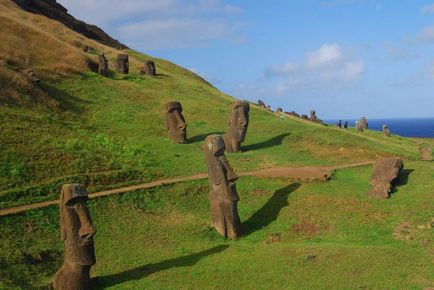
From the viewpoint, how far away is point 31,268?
18.8 metres

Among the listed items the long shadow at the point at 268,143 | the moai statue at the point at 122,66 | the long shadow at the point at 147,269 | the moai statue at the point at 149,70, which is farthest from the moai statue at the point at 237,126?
the moai statue at the point at 149,70

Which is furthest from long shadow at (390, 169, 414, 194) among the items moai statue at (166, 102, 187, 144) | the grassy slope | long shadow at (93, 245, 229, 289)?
moai statue at (166, 102, 187, 144)

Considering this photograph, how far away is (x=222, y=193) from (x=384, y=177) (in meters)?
9.43

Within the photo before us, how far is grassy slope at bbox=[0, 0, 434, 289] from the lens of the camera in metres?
18.0

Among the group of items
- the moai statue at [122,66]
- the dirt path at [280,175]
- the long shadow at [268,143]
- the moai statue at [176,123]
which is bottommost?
the dirt path at [280,175]

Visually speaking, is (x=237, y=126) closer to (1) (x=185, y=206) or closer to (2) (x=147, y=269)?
(1) (x=185, y=206)

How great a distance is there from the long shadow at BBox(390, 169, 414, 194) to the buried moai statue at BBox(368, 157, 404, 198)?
0.26 m

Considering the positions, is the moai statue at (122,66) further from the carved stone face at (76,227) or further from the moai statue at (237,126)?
the carved stone face at (76,227)

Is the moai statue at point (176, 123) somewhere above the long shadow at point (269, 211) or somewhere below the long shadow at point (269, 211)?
above

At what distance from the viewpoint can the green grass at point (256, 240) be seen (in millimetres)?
17422

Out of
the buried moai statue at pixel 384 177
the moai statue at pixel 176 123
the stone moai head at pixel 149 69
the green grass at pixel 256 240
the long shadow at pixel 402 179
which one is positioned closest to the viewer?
the green grass at pixel 256 240

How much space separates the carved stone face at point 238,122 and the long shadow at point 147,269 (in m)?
15.3

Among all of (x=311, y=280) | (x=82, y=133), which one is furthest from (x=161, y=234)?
(x=82, y=133)

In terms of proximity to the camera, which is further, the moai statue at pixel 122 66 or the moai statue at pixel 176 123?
the moai statue at pixel 122 66
